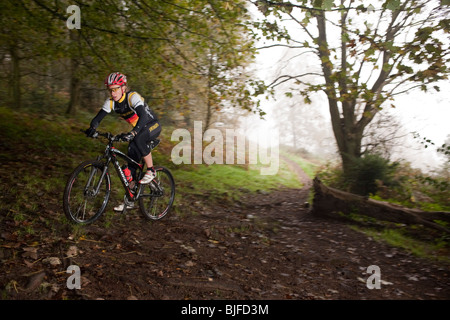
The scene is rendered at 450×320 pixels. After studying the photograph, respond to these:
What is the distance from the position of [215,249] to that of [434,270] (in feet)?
11.7

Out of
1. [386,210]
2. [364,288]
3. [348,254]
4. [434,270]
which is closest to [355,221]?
[386,210]

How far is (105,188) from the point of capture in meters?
5.31

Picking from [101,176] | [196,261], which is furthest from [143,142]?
[196,261]

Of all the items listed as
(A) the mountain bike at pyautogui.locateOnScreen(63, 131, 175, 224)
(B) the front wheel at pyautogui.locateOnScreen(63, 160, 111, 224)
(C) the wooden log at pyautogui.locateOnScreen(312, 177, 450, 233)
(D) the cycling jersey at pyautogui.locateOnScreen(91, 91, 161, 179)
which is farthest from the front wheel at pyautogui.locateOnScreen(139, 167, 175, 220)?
(C) the wooden log at pyautogui.locateOnScreen(312, 177, 450, 233)

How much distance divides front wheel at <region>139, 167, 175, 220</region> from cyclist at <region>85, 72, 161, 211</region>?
1.22ft

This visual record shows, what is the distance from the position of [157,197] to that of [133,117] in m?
1.86

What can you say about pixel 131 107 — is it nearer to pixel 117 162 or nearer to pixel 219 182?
pixel 117 162

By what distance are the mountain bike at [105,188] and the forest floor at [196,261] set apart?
25 cm

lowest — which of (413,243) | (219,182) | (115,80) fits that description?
(413,243)

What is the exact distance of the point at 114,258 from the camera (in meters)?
4.17

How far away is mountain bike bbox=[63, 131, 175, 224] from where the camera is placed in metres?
4.70

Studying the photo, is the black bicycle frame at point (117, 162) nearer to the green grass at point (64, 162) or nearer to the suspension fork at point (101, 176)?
the suspension fork at point (101, 176)

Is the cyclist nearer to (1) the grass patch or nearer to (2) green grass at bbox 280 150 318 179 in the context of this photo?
(1) the grass patch

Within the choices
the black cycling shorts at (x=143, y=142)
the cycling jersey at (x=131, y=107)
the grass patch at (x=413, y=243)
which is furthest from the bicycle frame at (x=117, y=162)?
the grass patch at (x=413, y=243)
